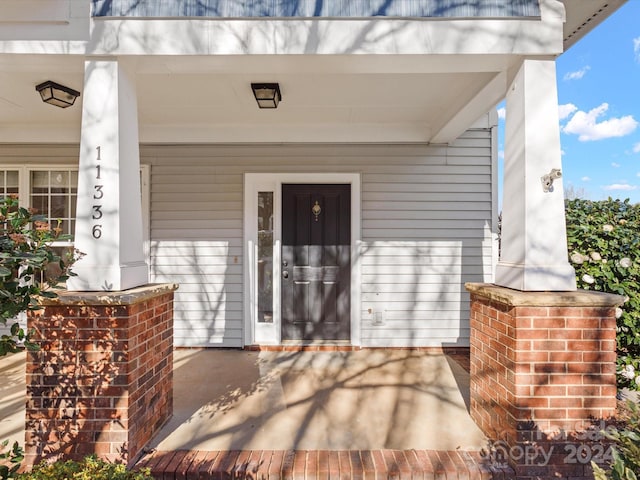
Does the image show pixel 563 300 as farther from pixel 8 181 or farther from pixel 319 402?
pixel 8 181

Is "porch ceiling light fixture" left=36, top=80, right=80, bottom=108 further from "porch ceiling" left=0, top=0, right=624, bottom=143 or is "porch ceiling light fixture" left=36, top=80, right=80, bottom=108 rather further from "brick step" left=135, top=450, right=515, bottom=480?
"brick step" left=135, top=450, right=515, bottom=480

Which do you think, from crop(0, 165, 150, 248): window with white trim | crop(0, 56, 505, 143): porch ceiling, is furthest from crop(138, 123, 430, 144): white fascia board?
crop(0, 165, 150, 248): window with white trim

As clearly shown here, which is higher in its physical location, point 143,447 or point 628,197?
point 628,197

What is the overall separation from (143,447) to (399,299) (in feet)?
9.03

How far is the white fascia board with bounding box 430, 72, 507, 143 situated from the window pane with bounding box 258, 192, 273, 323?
196 centimetres

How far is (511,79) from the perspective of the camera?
229 centimetres

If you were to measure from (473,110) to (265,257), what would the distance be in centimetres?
254

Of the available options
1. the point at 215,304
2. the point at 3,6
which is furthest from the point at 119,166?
the point at 215,304

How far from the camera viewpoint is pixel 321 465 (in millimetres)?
1963

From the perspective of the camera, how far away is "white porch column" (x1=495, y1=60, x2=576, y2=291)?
2.06 metres

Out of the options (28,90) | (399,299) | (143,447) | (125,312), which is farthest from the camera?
(399,299)

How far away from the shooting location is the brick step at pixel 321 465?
1.91 m

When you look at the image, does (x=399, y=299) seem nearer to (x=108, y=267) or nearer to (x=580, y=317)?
→ (x=580, y=317)

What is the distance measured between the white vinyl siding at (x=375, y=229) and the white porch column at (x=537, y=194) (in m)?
1.80
